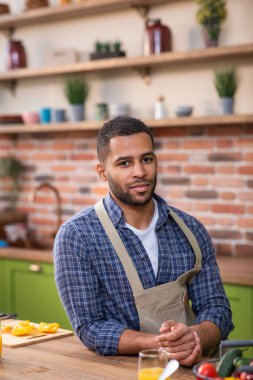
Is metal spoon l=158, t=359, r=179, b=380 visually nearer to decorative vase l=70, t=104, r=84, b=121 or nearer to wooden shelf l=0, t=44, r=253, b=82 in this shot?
wooden shelf l=0, t=44, r=253, b=82

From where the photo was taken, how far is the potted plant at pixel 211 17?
416 centimetres

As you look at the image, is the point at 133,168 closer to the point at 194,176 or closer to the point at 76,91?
the point at 194,176

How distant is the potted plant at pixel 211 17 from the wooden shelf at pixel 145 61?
0.11 metres

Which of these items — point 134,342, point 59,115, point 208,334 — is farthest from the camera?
point 59,115

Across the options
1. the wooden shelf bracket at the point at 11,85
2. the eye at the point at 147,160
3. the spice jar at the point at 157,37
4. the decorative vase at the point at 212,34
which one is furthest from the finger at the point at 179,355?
the wooden shelf bracket at the point at 11,85

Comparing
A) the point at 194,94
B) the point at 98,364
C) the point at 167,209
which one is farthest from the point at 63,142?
the point at 98,364

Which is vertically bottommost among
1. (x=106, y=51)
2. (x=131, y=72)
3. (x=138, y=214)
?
(x=138, y=214)

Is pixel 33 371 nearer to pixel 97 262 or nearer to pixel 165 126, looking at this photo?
pixel 97 262

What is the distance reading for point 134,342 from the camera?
7.54 feet

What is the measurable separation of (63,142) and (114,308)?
2754 mm

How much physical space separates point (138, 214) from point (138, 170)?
0.19 meters

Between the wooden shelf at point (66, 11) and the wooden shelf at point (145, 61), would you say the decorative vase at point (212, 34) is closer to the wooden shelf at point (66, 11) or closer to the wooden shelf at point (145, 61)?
the wooden shelf at point (145, 61)

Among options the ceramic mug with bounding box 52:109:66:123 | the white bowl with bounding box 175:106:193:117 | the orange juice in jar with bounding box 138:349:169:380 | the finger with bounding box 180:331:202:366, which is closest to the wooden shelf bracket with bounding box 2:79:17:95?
the ceramic mug with bounding box 52:109:66:123

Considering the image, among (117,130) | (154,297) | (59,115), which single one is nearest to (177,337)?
(154,297)
